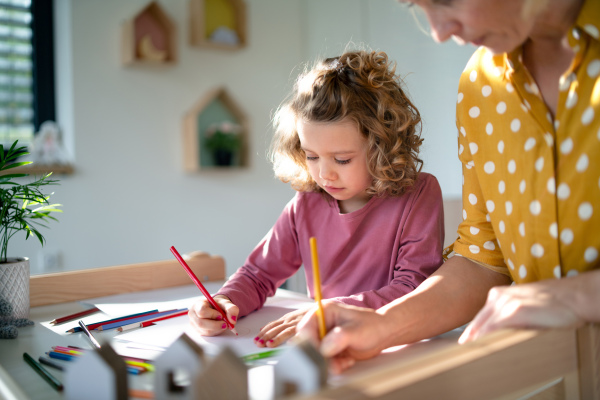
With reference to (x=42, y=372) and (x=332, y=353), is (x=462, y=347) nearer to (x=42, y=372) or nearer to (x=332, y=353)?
(x=332, y=353)

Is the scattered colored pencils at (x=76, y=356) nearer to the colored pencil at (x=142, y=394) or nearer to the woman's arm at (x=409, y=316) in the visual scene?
the colored pencil at (x=142, y=394)

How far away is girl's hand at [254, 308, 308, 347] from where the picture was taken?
80 cm

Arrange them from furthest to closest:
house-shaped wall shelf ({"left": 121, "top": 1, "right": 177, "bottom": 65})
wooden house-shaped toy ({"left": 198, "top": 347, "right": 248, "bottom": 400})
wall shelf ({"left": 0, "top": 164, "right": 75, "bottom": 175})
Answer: house-shaped wall shelf ({"left": 121, "top": 1, "right": 177, "bottom": 65}), wall shelf ({"left": 0, "top": 164, "right": 75, "bottom": 175}), wooden house-shaped toy ({"left": 198, "top": 347, "right": 248, "bottom": 400})

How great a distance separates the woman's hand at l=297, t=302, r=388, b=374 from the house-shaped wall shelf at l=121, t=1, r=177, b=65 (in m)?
2.58

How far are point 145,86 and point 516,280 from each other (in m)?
2.70

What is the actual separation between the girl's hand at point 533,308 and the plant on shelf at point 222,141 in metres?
2.83

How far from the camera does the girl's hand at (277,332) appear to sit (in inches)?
31.3

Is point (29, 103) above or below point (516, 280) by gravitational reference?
above

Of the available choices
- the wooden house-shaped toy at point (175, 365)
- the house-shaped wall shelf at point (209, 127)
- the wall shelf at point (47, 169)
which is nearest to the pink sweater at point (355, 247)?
the wooden house-shaped toy at point (175, 365)

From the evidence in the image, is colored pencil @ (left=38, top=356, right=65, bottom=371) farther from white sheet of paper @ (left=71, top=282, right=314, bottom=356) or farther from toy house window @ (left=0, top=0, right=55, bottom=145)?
toy house window @ (left=0, top=0, right=55, bottom=145)

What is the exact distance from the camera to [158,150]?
10.3ft

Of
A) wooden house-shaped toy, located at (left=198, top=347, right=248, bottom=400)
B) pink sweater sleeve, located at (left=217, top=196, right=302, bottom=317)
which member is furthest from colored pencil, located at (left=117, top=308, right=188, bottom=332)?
wooden house-shaped toy, located at (left=198, top=347, right=248, bottom=400)

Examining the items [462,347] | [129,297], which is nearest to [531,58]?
[462,347]

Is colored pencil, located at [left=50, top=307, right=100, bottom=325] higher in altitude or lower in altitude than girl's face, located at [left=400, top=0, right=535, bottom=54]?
lower
